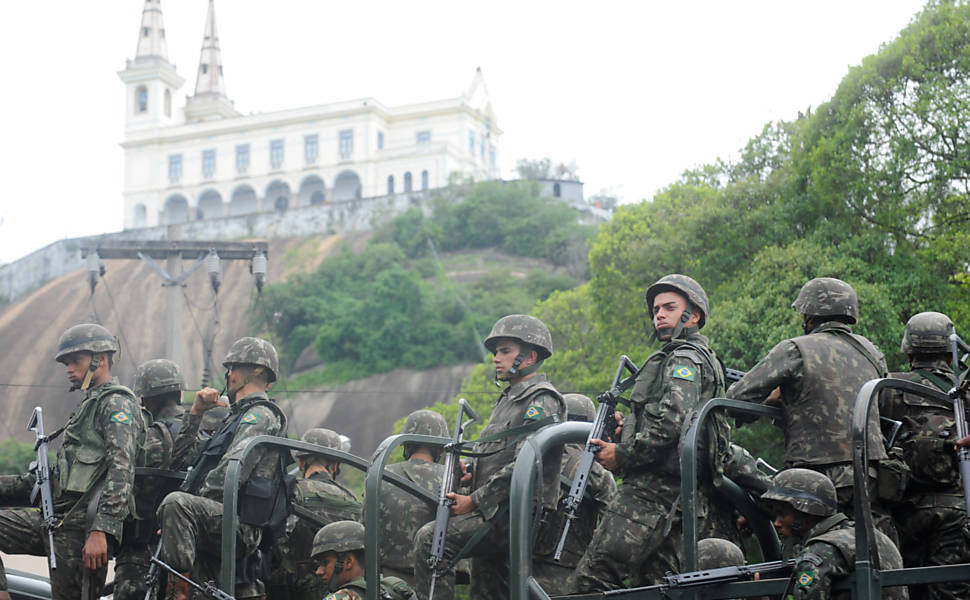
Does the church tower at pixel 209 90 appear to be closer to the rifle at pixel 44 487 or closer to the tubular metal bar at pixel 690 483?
the rifle at pixel 44 487

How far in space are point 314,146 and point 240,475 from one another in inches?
3204

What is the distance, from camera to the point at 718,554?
6418 mm

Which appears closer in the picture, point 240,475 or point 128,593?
point 240,475

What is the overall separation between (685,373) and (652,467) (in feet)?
1.90

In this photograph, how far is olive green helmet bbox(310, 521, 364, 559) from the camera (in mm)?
7473

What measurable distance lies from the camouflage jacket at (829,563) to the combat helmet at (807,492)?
0.48ft

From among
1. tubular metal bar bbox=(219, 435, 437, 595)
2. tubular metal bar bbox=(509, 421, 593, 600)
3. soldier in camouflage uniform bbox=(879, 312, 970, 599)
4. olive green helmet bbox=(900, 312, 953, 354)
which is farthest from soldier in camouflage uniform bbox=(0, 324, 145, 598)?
olive green helmet bbox=(900, 312, 953, 354)

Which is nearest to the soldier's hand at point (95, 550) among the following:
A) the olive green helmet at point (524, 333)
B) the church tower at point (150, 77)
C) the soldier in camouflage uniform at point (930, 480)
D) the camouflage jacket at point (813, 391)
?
the olive green helmet at point (524, 333)

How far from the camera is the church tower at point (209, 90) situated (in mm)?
96625

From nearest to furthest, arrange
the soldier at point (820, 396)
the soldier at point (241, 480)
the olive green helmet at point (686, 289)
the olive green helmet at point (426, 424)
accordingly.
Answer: the soldier at point (820, 396) < the olive green helmet at point (686, 289) < the soldier at point (241, 480) < the olive green helmet at point (426, 424)

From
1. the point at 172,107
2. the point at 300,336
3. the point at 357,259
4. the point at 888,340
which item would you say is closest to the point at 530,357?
the point at 888,340

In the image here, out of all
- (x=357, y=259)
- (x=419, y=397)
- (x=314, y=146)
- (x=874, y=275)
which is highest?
(x=314, y=146)

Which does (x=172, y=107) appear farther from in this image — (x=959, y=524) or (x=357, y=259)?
(x=959, y=524)

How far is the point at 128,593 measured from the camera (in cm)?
820
